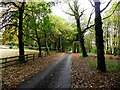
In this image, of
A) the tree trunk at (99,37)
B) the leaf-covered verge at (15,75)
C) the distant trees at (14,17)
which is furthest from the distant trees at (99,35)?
the distant trees at (14,17)

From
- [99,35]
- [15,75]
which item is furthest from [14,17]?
[99,35]

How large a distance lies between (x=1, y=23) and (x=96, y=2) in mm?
12199

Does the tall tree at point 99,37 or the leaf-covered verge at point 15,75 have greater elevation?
the tall tree at point 99,37

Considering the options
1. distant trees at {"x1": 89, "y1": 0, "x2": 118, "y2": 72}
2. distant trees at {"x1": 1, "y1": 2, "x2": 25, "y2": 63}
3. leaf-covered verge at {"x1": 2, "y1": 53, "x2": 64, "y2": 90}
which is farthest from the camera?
distant trees at {"x1": 1, "y1": 2, "x2": 25, "y2": 63}

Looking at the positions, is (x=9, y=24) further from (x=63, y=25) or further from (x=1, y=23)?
(x=63, y=25)

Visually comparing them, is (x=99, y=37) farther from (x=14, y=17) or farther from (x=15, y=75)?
(x=14, y=17)

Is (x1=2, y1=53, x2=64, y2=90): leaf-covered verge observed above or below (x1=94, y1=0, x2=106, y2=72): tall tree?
below

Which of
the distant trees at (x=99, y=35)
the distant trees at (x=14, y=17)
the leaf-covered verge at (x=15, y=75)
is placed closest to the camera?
the leaf-covered verge at (x=15, y=75)

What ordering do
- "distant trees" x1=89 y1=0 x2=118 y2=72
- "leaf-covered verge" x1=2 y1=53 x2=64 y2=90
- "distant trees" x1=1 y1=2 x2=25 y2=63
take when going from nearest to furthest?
"leaf-covered verge" x1=2 y1=53 x2=64 y2=90, "distant trees" x1=89 y1=0 x2=118 y2=72, "distant trees" x1=1 y1=2 x2=25 y2=63

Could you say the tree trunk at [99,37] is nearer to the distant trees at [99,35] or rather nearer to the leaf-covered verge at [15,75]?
the distant trees at [99,35]

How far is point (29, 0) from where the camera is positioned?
25.5 m

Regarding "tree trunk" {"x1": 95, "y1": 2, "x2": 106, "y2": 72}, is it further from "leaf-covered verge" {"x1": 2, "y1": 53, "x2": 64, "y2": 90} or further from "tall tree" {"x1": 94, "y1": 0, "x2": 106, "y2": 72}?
"leaf-covered verge" {"x1": 2, "y1": 53, "x2": 64, "y2": 90}

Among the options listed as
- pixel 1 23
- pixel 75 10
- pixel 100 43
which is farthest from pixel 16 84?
pixel 75 10

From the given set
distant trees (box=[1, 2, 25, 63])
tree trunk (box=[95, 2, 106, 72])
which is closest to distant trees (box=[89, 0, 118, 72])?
tree trunk (box=[95, 2, 106, 72])
